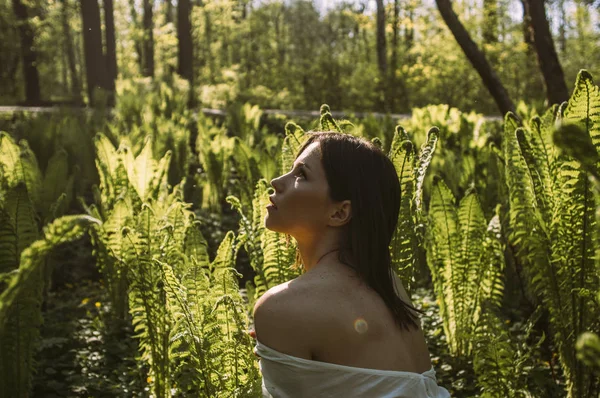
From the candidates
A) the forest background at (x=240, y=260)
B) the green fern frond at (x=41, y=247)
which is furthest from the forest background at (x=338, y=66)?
the green fern frond at (x=41, y=247)

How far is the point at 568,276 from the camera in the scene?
97.9 inches

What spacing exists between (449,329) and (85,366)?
1656mm

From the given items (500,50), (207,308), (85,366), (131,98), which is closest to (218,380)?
(207,308)

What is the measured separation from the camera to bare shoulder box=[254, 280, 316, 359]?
60.7 inches

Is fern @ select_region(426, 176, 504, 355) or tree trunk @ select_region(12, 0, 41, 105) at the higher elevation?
tree trunk @ select_region(12, 0, 41, 105)

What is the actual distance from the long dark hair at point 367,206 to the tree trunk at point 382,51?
62.1ft

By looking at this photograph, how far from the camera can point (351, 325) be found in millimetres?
1559

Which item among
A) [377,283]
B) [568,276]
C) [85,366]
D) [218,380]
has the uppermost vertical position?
[377,283]

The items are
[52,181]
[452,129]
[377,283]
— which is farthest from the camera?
[452,129]

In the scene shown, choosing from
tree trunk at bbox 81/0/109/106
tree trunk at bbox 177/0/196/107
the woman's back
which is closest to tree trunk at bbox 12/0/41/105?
tree trunk at bbox 81/0/109/106

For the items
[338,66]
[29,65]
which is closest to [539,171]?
[338,66]

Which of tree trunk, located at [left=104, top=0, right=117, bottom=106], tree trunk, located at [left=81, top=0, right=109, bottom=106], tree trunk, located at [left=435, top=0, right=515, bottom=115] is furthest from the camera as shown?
tree trunk, located at [left=104, top=0, right=117, bottom=106]

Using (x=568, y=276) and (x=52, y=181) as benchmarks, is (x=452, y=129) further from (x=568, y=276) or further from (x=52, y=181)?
(x=568, y=276)

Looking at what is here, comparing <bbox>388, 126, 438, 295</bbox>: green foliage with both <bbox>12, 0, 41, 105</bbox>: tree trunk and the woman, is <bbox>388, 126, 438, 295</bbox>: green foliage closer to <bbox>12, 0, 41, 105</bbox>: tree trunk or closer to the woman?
the woman
